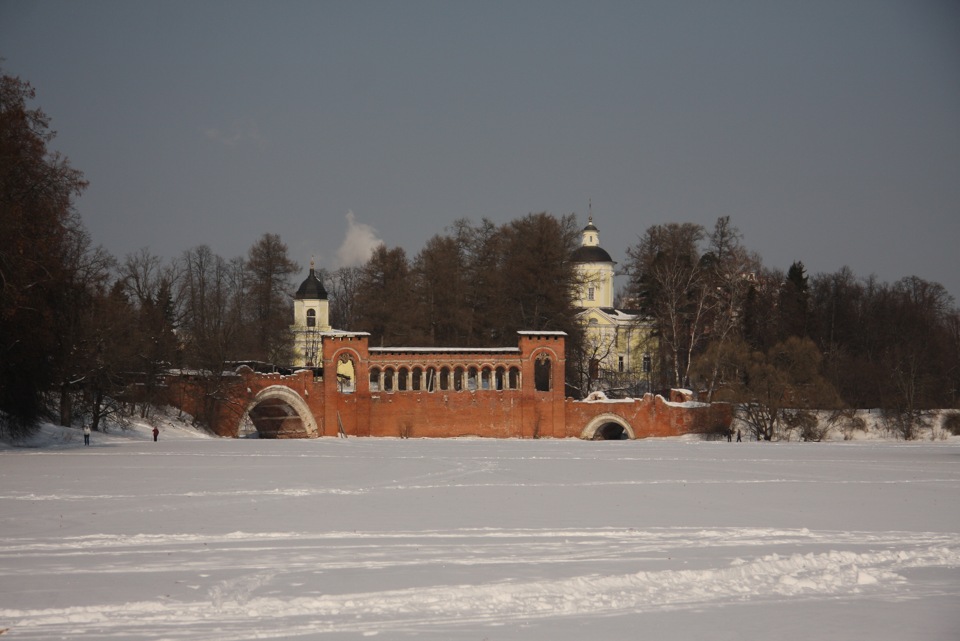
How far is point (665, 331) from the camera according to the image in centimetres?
5656

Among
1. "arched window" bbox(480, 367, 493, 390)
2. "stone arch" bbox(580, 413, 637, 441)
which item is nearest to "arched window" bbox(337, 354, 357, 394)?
"arched window" bbox(480, 367, 493, 390)

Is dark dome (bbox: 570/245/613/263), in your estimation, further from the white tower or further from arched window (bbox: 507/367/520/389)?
arched window (bbox: 507/367/520/389)

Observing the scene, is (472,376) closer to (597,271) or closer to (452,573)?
(597,271)

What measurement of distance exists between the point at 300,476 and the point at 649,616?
12.9 meters

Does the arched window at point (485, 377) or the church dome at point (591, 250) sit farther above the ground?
the church dome at point (591, 250)

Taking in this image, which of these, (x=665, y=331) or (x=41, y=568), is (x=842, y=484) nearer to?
(x=41, y=568)

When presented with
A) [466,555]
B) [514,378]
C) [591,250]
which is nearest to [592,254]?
[591,250]

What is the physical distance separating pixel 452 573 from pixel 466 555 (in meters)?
1.07

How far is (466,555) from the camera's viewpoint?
40.1 feet

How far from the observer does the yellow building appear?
62375mm

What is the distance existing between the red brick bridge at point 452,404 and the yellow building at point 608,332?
930 cm

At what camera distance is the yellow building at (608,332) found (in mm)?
62375

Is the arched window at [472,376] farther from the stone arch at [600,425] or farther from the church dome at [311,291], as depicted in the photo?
the church dome at [311,291]

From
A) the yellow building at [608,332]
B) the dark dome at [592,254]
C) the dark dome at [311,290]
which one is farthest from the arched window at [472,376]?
the dark dome at [592,254]
